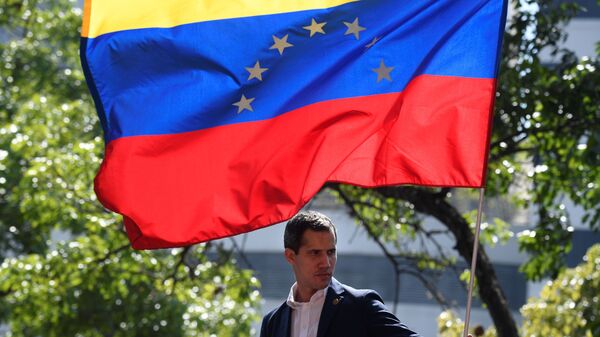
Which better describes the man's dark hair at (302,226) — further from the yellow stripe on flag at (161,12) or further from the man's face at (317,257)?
the yellow stripe on flag at (161,12)

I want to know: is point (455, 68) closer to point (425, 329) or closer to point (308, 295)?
point (308, 295)

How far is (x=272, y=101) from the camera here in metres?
6.13

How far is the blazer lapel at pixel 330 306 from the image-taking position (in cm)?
542

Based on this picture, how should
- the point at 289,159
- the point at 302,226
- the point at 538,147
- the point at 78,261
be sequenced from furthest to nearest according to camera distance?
the point at 78,261 → the point at 538,147 → the point at 289,159 → the point at 302,226

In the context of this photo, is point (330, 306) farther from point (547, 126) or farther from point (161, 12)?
point (547, 126)

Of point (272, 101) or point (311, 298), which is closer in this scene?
point (311, 298)

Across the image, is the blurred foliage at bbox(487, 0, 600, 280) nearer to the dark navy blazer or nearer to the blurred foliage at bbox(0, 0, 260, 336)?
the blurred foliage at bbox(0, 0, 260, 336)

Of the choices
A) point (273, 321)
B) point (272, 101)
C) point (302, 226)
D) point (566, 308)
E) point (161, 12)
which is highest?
point (161, 12)

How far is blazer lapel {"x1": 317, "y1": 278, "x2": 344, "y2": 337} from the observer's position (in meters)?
5.42

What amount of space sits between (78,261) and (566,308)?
5.47 m

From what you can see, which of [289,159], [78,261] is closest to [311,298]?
[289,159]

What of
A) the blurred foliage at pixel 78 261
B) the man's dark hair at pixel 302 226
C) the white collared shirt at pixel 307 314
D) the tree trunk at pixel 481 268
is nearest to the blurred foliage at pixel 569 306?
the blurred foliage at pixel 78 261

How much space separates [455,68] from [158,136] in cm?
142

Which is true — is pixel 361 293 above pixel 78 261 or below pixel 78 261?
→ above
